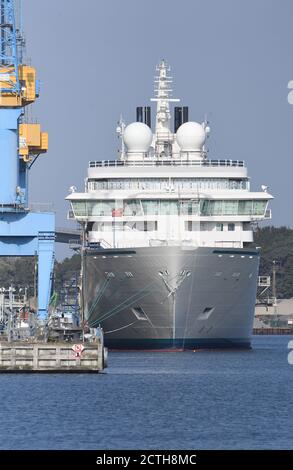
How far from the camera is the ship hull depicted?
99.9m

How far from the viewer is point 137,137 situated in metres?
114

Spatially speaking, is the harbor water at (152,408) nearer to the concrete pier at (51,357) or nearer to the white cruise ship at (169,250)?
the concrete pier at (51,357)

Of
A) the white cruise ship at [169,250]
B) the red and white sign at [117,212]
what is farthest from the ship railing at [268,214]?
the red and white sign at [117,212]

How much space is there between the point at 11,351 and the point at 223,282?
2340 cm

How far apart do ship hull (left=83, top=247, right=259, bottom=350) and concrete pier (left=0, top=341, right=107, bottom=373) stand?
1892 cm

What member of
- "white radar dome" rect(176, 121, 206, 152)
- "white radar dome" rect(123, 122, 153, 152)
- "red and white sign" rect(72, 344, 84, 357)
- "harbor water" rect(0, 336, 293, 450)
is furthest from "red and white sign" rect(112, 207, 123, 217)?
"red and white sign" rect(72, 344, 84, 357)

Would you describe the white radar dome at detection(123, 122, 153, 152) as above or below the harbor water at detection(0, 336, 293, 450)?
above

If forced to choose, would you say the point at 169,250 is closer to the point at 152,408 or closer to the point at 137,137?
the point at 137,137

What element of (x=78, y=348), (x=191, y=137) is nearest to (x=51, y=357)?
(x=78, y=348)

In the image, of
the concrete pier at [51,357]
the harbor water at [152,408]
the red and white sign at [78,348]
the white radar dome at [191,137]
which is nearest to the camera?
the harbor water at [152,408]

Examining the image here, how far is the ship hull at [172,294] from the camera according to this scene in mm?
99938

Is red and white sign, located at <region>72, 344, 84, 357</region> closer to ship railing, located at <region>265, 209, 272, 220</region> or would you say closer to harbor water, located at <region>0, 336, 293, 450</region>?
harbor water, located at <region>0, 336, 293, 450</region>

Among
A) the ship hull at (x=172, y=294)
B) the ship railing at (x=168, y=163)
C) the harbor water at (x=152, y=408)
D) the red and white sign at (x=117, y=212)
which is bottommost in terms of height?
the harbor water at (x=152, y=408)

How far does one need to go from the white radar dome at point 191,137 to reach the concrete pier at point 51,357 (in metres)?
A: 34.4
